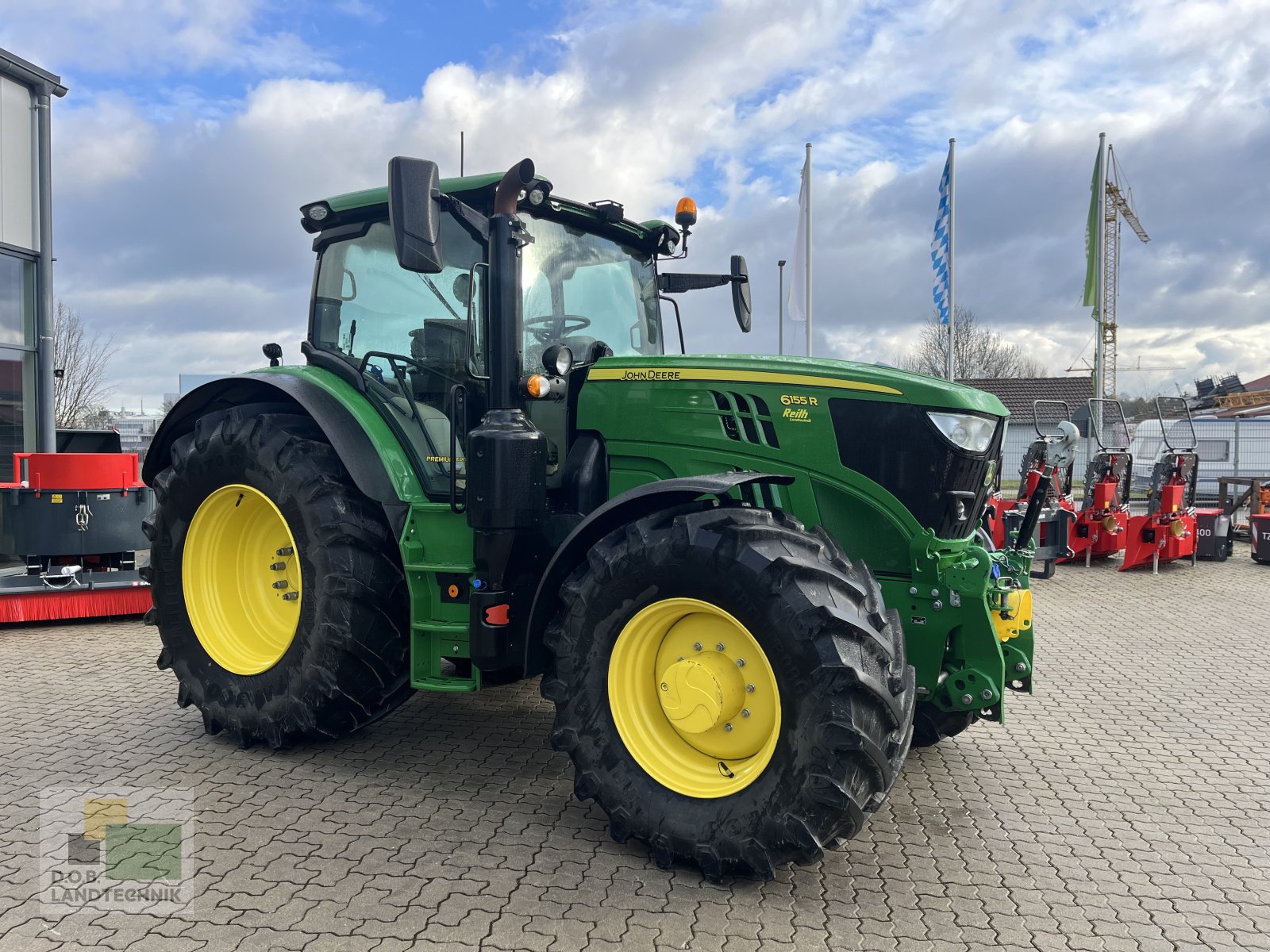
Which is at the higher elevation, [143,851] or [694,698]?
[694,698]

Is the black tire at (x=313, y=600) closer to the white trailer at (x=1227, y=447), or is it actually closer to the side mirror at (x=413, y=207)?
the side mirror at (x=413, y=207)

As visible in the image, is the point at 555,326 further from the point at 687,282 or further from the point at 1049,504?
the point at 1049,504

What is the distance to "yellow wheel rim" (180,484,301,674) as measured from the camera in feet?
15.2

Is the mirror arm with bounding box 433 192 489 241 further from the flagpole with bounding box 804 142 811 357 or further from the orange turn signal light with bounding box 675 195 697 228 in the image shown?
the flagpole with bounding box 804 142 811 357

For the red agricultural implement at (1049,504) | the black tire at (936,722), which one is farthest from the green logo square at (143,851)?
the red agricultural implement at (1049,504)

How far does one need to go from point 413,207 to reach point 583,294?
1220 mm

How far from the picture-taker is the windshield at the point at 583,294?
4254 mm

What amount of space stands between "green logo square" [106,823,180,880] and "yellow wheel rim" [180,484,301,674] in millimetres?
1114

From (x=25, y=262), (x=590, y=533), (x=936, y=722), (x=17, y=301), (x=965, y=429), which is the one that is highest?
(x=25, y=262)

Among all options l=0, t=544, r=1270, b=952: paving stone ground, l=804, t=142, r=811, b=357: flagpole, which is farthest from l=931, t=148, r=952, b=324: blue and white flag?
l=0, t=544, r=1270, b=952: paving stone ground

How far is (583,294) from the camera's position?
4.52m

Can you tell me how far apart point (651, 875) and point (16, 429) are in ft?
36.5

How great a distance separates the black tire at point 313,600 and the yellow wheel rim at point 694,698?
1292 millimetres

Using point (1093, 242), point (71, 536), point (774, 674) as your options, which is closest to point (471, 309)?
point (774, 674)
